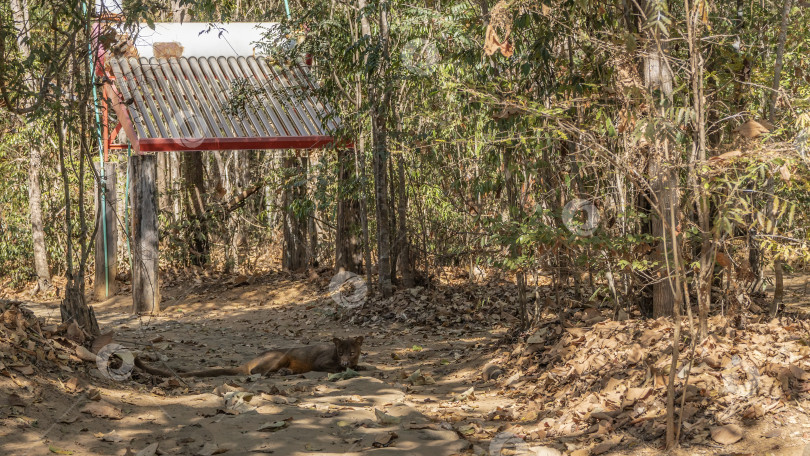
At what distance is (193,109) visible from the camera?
39.5ft

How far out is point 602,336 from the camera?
6512 mm

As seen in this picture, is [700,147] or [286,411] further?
[286,411]

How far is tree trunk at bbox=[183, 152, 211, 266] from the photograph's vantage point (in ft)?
52.2

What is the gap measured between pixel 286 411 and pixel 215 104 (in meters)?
7.65

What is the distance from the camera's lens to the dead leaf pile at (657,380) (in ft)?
15.7

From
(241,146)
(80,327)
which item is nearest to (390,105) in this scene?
(241,146)

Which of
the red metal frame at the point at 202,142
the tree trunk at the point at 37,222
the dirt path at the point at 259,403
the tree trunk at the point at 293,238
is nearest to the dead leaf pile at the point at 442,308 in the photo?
the dirt path at the point at 259,403

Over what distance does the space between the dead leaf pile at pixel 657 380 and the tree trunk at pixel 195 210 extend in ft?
34.8

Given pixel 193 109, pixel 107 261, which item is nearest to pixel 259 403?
pixel 193 109

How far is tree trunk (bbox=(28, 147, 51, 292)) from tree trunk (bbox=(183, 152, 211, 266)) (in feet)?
9.34

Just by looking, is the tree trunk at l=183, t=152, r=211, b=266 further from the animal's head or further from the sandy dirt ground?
the animal's head

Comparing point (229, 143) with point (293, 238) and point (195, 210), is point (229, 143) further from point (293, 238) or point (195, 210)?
point (195, 210)

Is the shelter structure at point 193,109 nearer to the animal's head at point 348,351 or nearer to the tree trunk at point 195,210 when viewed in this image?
the tree trunk at point 195,210

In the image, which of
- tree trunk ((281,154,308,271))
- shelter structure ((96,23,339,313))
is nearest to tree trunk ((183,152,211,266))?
tree trunk ((281,154,308,271))
